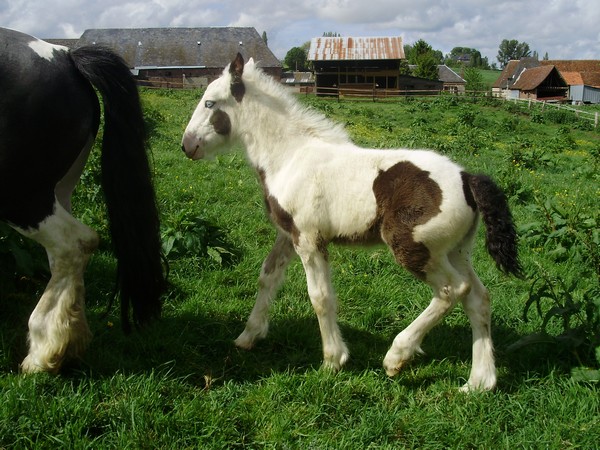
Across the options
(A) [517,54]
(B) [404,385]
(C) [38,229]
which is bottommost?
(B) [404,385]

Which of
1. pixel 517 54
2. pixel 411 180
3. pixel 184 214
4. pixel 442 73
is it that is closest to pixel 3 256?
pixel 184 214

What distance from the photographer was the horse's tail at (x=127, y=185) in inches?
139

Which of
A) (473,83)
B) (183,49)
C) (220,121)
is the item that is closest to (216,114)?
(220,121)

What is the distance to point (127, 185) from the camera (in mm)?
3568

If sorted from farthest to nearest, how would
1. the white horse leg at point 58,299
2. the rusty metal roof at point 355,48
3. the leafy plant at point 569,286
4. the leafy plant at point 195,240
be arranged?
the rusty metal roof at point 355,48, the leafy plant at point 195,240, the leafy plant at point 569,286, the white horse leg at point 58,299

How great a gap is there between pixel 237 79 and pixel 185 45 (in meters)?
53.2

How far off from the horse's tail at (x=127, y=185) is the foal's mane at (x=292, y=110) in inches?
37.1

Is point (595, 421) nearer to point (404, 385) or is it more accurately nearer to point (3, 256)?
point (404, 385)

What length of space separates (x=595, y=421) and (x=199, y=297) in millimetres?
3023

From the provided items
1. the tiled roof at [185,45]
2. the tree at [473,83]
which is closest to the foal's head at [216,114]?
the tiled roof at [185,45]

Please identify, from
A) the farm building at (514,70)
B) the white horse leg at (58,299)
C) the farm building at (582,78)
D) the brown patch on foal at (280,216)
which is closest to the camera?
the white horse leg at (58,299)

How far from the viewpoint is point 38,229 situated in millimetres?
3232

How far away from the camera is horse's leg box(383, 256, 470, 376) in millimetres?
3479

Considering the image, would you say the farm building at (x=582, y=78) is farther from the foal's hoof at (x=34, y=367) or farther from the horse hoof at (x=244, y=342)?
the foal's hoof at (x=34, y=367)
